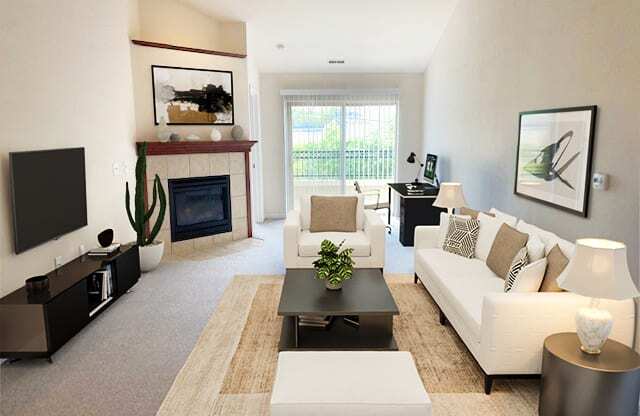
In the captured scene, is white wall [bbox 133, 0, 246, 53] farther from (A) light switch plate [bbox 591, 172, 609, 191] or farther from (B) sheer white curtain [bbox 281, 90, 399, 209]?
(A) light switch plate [bbox 591, 172, 609, 191]

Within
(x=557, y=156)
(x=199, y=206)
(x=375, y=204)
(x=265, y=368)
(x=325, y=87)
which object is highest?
(x=325, y=87)

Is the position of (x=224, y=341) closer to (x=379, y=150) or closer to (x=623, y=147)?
(x=623, y=147)

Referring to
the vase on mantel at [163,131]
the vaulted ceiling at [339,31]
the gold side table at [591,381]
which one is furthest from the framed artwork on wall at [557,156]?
the vase on mantel at [163,131]

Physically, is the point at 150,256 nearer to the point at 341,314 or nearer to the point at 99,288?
the point at 99,288

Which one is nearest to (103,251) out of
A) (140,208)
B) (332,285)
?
(140,208)

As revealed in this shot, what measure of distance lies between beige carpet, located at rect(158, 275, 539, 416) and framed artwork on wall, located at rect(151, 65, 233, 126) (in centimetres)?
288

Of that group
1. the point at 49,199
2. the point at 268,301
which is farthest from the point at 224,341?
the point at 49,199

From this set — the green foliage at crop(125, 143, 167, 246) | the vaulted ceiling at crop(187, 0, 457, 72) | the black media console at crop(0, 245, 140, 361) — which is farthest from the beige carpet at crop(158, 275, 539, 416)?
the vaulted ceiling at crop(187, 0, 457, 72)

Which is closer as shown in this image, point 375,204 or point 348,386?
point 348,386

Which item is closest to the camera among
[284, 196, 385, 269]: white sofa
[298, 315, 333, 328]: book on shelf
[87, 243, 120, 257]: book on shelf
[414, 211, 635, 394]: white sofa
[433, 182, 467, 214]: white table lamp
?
[414, 211, 635, 394]: white sofa

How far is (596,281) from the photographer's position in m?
2.35

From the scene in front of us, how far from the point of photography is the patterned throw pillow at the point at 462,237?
169 inches

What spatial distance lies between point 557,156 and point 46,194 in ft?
13.9

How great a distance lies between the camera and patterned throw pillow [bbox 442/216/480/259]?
4.29 metres
